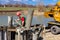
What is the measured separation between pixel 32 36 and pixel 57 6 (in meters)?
7.18

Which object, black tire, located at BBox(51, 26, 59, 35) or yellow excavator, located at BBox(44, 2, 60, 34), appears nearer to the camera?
black tire, located at BBox(51, 26, 59, 35)

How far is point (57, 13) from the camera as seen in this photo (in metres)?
20.0

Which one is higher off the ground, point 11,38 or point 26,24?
point 26,24

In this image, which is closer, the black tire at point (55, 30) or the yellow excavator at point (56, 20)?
the black tire at point (55, 30)

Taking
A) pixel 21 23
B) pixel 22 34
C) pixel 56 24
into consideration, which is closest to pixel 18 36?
pixel 22 34

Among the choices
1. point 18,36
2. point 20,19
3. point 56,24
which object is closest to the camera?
point 18,36

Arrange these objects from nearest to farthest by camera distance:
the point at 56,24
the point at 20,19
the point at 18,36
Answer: the point at 18,36
the point at 20,19
the point at 56,24

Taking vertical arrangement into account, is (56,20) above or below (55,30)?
above

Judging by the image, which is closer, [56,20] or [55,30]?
[55,30]

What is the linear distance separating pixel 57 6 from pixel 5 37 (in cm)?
851

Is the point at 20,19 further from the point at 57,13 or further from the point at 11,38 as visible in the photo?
the point at 57,13

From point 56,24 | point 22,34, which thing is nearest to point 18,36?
point 22,34

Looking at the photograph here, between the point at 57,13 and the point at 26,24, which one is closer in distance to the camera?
the point at 26,24

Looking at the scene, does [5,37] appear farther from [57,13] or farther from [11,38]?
[57,13]
